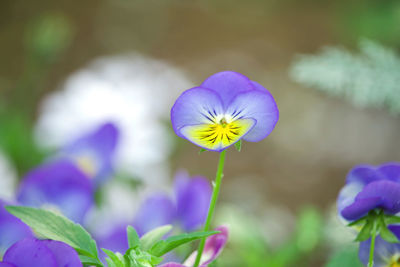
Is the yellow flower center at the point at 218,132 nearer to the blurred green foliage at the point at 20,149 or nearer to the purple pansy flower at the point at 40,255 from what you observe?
the purple pansy flower at the point at 40,255

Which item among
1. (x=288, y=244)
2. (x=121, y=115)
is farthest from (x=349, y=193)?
(x=121, y=115)

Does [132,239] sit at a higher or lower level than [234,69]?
lower

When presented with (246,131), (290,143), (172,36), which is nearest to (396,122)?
(290,143)

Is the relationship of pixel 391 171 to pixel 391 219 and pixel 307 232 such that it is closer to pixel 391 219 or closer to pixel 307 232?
pixel 391 219

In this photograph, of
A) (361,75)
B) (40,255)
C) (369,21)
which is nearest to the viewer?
(40,255)

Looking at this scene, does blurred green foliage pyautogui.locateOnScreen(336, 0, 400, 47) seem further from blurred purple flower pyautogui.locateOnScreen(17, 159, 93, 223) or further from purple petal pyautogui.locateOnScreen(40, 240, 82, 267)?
purple petal pyautogui.locateOnScreen(40, 240, 82, 267)

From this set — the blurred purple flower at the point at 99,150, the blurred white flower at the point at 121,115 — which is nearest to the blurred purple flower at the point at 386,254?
the blurred purple flower at the point at 99,150

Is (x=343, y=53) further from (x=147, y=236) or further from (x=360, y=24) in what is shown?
(x=360, y=24)
